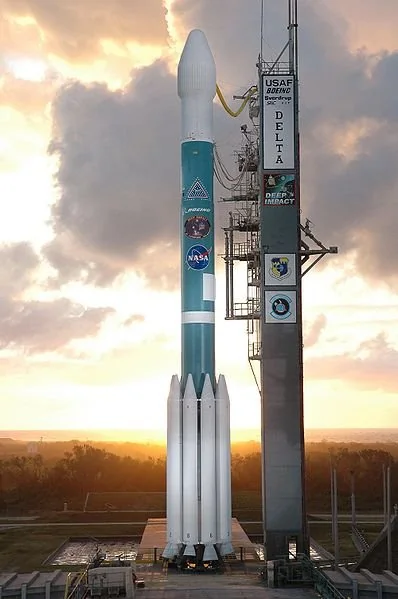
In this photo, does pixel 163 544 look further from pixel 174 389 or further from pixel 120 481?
pixel 120 481

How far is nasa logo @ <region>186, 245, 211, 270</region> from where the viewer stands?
4175 cm

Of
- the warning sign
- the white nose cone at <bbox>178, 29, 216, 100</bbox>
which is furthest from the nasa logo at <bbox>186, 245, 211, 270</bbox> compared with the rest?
the white nose cone at <bbox>178, 29, 216, 100</bbox>

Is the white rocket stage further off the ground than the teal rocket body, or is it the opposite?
the teal rocket body

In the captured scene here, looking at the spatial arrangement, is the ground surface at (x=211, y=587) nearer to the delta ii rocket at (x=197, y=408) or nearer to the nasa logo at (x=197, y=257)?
the delta ii rocket at (x=197, y=408)

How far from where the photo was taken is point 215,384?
136 ft

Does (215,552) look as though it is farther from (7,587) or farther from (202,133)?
(202,133)

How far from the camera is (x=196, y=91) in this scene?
43.5 m

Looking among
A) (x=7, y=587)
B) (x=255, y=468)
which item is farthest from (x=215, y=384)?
(x=255, y=468)

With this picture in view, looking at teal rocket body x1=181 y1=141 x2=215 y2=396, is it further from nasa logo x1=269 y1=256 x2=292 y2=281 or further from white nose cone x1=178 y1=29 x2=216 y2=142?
nasa logo x1=269 y1=256 x2=292 y2=281

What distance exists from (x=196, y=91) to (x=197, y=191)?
5723 mm

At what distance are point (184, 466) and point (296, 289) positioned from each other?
39.6 feet

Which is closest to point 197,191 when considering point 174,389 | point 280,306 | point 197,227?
point 197,227

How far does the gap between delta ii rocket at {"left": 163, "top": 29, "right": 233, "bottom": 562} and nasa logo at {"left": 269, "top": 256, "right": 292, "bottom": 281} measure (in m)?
4.73

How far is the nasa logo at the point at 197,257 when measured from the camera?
41750 millimetres
